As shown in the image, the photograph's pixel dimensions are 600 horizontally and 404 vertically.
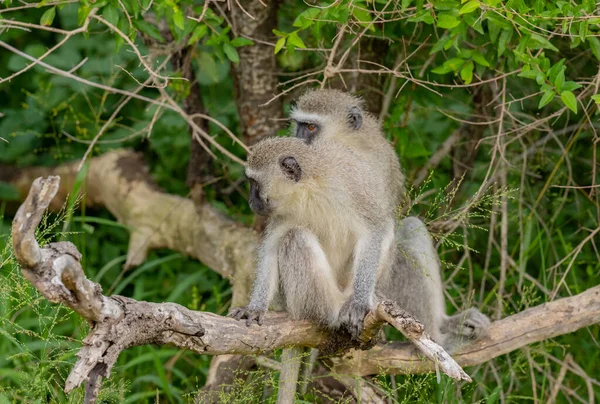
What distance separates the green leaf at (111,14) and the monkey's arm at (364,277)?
1.81m

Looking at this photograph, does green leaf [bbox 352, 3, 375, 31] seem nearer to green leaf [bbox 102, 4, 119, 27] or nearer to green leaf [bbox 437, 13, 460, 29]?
green leaf [bbox 437, 13, 460, 29]

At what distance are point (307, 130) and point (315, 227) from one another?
41.3 inches

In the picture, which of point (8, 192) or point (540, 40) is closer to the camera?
point (540, 40)

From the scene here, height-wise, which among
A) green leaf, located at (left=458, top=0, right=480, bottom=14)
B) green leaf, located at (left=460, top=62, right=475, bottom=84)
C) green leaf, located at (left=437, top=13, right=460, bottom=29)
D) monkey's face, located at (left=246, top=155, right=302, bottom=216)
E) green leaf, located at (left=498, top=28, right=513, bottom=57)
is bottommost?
monkey's face, located at (left=246, top=155, right=302, bottom=216)

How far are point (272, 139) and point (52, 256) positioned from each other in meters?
2.01

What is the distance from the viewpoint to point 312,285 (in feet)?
14.8

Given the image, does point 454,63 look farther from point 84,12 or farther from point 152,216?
point 152,216

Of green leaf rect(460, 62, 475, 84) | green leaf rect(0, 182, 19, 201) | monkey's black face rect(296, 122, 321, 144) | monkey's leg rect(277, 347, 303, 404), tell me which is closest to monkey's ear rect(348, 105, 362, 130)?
monkey's black face rect(296, 122, 321, 144)

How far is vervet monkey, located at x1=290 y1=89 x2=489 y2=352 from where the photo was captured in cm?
496

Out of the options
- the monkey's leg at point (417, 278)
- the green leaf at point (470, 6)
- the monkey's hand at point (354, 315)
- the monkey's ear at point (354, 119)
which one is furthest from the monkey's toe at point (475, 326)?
the green leaf at point (470, 6)

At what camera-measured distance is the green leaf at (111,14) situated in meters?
4.54

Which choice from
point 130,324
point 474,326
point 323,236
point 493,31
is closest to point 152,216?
point 323,236

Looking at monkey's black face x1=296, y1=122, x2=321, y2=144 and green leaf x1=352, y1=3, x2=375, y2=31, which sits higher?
green leaf x1=352, y1=3, x2=375, y2=31

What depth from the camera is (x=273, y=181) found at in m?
4.50
